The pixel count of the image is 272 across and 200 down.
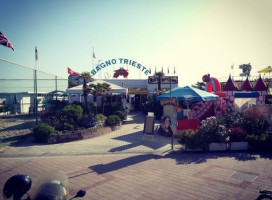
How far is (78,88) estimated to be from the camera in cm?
1631

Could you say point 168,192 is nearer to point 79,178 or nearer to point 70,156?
point 79,178

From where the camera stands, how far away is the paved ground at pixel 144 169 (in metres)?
5.14

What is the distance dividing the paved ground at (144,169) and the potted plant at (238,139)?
13.7 inches

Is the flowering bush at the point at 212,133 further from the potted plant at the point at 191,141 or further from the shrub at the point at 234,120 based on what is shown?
the shrub at the point at 234,120

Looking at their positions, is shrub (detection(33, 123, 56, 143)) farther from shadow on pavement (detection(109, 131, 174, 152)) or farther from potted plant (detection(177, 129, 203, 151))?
potted plant (detection(177, 129, 203, 151))

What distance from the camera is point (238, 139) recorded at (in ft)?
28.2

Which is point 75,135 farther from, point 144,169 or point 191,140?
point 191,140

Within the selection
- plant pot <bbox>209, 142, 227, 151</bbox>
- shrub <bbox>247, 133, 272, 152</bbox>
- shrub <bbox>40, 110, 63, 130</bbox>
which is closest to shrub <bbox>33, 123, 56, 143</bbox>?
shrub <bbox>40, 110, 63, 130</bbox>

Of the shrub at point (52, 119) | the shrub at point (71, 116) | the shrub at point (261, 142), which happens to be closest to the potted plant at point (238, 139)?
the shrub at point (261, 142)

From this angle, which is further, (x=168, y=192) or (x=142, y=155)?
(x=142, y=155)

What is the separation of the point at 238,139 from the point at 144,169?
4.56 m

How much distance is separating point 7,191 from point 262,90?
63.0 feet

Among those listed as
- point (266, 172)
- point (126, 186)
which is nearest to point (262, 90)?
point (266, 172)

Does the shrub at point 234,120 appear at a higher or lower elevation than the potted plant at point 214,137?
higher
